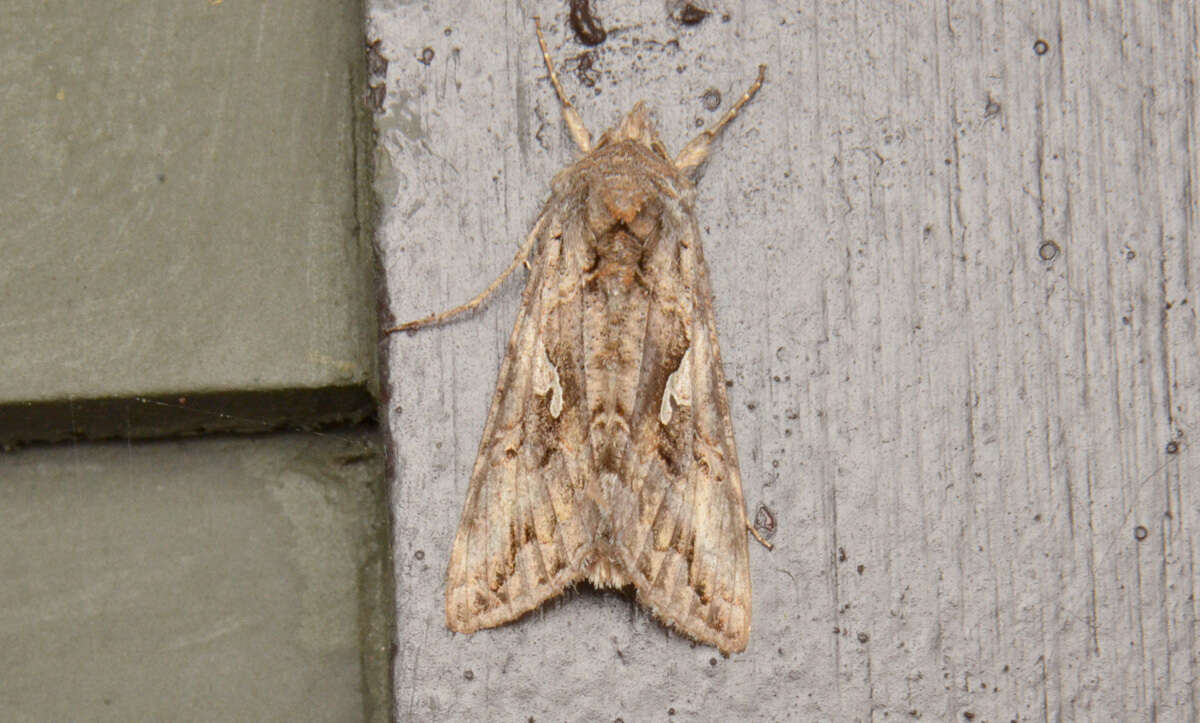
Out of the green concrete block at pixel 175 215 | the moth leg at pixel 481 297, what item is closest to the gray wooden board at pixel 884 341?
the moth leg at pixel 481 297

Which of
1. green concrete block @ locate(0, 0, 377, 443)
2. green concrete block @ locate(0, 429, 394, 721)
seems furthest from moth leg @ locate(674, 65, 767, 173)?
green concrete block @ locate(0, 429, 394, 721)

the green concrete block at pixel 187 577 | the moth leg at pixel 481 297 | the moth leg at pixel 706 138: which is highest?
the moth leg at pixel 706 138

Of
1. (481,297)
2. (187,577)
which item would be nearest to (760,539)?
(481,297)

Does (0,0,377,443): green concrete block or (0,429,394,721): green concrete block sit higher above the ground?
(0,0,377,443): green concrete block

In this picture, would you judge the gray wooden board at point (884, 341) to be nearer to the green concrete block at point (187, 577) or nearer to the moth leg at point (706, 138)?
the moth leg at point (706, 138)

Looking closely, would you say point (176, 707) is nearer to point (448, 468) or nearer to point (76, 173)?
point (448, 468)

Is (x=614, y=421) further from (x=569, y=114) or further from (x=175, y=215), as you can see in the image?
(x=175, y=215)

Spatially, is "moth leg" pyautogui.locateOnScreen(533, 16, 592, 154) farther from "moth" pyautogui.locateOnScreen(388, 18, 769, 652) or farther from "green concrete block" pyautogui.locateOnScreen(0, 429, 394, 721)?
"green concrete block" pyautogui.locateOnScreen(0, 429, 394, 721)
